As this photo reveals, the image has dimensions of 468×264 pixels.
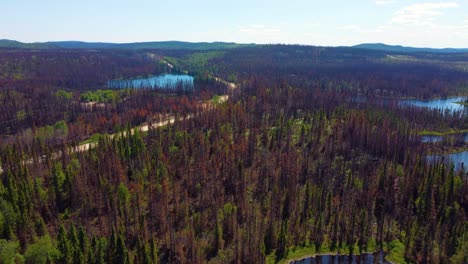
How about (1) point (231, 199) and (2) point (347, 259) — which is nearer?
(2) point (347, 259)

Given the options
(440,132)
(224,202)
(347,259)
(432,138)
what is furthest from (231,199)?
(440,132)

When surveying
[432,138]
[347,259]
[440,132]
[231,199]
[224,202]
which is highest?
[440,132]

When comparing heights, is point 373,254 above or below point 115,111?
below

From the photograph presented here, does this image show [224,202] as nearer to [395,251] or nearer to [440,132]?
[395,251]

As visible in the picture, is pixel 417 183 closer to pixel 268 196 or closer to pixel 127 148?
pixel 268 196

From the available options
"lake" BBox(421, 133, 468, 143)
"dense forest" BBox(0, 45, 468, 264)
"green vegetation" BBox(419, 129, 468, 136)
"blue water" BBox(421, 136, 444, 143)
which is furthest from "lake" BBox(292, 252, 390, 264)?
"green vegetation" BBox(419, 129, 468, 136)

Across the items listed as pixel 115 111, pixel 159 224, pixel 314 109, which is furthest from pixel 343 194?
pixel 115 111
